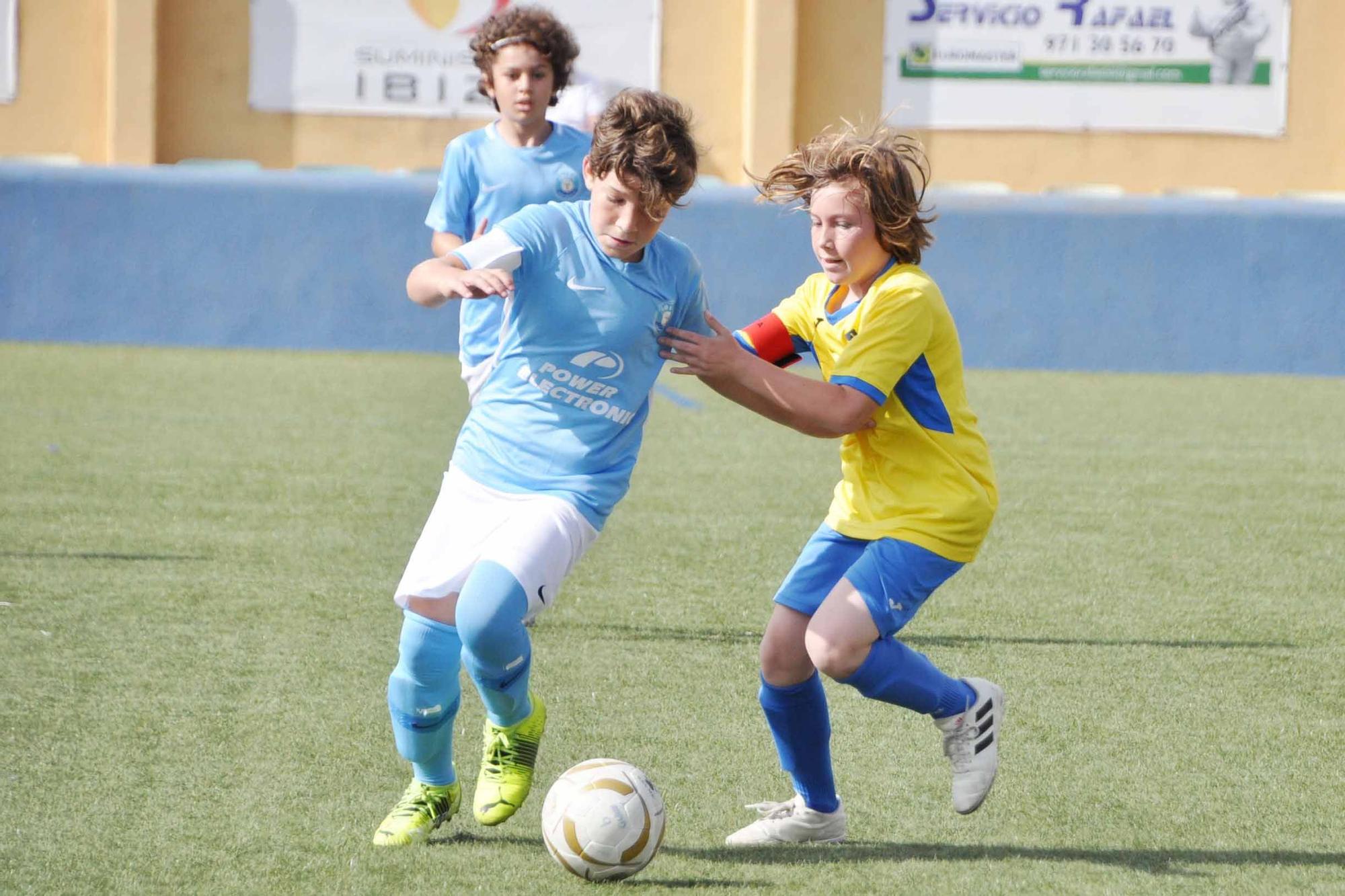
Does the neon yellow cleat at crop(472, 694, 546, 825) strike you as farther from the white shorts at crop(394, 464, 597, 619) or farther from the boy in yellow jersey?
the boy in yellow jersey

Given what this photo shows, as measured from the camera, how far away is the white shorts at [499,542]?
122 inches

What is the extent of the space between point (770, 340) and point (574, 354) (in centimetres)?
50

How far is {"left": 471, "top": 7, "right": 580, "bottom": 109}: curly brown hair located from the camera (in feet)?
16.7

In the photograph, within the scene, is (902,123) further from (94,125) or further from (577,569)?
(577,569)

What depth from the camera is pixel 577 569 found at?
232 inches

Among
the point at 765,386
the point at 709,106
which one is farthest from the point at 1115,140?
the point at 765,386

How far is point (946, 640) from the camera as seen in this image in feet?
16.2

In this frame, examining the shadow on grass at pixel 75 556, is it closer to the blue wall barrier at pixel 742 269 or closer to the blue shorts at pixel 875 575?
the blue shorts at pixel 875 575

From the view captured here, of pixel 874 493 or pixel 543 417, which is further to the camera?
pixel 874 493

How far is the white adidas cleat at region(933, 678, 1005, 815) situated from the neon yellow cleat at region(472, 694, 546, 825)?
818mm

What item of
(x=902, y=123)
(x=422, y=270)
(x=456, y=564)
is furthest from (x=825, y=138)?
(x=902, y=123)

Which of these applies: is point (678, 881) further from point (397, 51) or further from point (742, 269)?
point (397, 51)

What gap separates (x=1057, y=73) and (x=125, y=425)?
33.9 feet

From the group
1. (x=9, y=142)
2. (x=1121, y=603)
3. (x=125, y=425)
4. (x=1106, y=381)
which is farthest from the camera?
(x=9, y=142)
